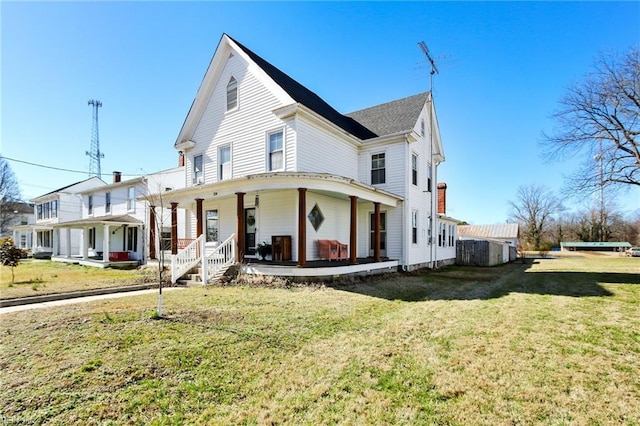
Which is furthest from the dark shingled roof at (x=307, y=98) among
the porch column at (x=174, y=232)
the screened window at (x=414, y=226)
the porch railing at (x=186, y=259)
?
the porch column at (x=174, y=232)

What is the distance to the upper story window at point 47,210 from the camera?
29.7 m

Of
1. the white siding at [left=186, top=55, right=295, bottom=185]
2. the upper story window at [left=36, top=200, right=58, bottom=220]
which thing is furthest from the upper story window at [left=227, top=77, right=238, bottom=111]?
the upper story window at [left=36, top=200, right=58, bottom=220]

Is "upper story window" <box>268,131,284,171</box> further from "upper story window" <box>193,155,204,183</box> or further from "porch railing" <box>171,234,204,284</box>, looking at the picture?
"upper story window" <box>193,155,204,183</box>

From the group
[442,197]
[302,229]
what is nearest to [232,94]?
[302,229]

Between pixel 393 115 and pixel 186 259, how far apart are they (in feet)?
42.6

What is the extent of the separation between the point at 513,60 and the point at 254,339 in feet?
52.8

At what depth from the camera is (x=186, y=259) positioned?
Answer: 1148 centimetres

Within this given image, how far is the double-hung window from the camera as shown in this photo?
1558 centimetres

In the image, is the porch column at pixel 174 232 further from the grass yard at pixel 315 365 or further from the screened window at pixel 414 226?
the screened window at pixel 414 226

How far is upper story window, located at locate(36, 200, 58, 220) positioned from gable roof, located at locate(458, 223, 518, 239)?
48.3m

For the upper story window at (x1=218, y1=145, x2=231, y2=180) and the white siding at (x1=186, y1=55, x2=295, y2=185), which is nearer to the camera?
the white siding at (x1=186, y1=55, x2=295, y2=185)

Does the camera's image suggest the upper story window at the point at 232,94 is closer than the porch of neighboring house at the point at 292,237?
No

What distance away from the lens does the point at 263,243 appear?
1268 centimetres

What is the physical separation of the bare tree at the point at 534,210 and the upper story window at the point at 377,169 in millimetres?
51650
